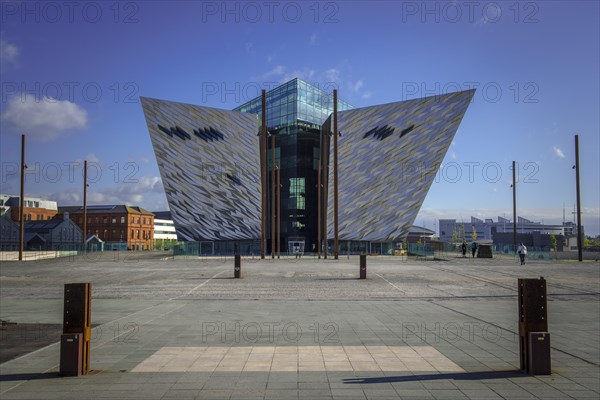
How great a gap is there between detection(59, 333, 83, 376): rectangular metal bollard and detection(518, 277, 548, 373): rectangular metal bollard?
19.8 feet

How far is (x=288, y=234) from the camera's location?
6762 cm

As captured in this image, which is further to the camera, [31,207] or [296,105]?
[31,207]

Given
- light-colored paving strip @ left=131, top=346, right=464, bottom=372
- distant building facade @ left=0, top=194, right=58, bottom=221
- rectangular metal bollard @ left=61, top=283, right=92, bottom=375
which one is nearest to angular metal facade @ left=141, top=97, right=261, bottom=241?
light-colored paving strip @ left=131, top=346, right=464, bottom=372

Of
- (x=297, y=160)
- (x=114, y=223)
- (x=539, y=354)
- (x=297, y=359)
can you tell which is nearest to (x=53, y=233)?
(x=114, y=223)

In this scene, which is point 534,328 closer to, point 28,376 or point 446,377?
point 446,377

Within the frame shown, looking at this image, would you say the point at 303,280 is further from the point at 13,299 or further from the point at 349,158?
the point at 349,158

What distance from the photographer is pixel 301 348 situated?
25.7 ft

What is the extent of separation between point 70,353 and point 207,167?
185ft

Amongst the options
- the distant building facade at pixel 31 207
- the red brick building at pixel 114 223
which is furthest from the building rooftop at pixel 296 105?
the distant building facade at pixel 31 207

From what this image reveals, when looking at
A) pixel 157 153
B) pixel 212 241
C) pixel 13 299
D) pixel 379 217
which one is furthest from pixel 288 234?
pixel 13 299

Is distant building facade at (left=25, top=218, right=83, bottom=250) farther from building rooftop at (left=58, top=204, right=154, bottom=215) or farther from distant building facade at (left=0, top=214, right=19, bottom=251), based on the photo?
building rooftop at (left=58, top=204, right=154, bottom=215)

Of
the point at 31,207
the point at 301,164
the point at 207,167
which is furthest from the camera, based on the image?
the point at 31,207

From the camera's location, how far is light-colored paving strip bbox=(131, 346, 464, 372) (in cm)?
667

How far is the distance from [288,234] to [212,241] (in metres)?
10.8
